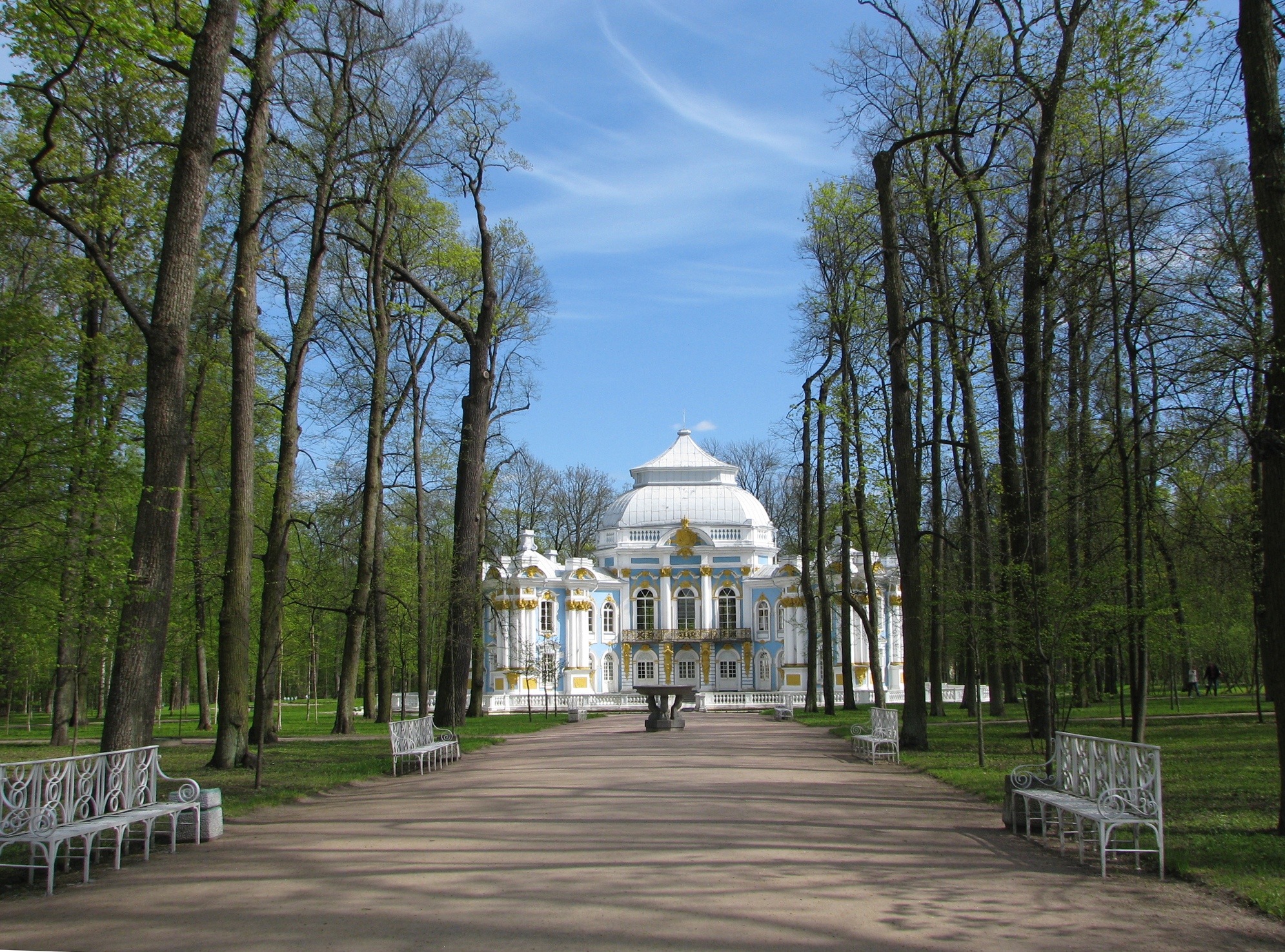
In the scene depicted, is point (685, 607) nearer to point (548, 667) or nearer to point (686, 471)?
point (686, 471)

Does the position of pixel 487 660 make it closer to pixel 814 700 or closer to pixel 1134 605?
pixel 814 700

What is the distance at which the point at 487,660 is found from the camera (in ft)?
161

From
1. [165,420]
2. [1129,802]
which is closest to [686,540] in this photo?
[165,420]

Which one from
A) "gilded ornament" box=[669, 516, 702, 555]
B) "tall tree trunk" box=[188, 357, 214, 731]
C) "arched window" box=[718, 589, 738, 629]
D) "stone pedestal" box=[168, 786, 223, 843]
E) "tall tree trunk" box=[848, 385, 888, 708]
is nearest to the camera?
"stone pedestal" box=[168, 786, 223, 843]

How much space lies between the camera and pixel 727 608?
50469 millimetres

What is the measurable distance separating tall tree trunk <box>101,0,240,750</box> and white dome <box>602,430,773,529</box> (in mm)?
41622

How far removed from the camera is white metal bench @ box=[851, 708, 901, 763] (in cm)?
1580

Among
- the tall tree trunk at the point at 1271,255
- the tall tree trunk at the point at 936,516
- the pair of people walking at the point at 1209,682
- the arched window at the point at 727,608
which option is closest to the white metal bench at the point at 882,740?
the tall tree trunk at the point at 936,516

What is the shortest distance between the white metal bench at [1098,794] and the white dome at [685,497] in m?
42.5

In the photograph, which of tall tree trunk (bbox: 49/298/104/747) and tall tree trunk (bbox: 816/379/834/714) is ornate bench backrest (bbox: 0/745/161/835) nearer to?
tall tree trunk (bbox: 49/298/104/747)

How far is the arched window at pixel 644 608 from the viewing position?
166 feet

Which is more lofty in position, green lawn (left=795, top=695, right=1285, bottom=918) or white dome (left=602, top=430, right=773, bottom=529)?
white dome (left=602, top=430, right=773, bottom=529)

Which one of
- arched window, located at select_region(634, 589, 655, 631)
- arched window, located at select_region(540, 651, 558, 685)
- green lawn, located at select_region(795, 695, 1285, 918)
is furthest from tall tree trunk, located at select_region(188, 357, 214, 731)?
arched window, located at select_region(634, 589, 655, 631)

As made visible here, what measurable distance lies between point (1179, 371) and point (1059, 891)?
23.1 ft
